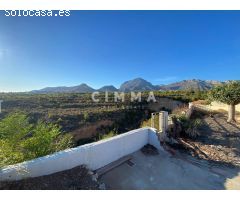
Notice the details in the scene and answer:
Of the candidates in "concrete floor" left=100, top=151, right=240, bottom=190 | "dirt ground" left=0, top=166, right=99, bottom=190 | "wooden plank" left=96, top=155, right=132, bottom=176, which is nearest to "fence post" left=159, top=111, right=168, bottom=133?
"concrete floor" left=100, top=151, right=240, bottom=190

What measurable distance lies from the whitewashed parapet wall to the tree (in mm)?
5595

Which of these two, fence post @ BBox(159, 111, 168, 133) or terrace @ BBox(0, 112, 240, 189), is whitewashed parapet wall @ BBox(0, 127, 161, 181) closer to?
terrace @ BBox(0, 112, 240, 189)

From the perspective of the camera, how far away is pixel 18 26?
523 centimetres

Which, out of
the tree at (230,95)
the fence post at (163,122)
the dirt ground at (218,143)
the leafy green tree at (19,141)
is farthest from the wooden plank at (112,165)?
the tree at (230,95)

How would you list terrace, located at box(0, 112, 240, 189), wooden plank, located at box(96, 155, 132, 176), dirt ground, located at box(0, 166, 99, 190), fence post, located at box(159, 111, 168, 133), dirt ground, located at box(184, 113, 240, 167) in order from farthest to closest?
fence post, located at box(159, 111, 168, 133) → dirt ground, located at box(184, 113, 240, 167) → wooden plank, located at box(96, 155, 132, 176) → terrace, located at box(0, 112, 240, 189) → dirt ground, located at box(0, 166, 99, 190)

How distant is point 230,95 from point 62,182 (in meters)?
8.35

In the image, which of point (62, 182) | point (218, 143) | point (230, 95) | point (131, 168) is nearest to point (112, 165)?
point (131, 168)

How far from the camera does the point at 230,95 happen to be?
9539mm

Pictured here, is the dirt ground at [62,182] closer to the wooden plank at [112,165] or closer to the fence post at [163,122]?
the wooden plank at [112,165]

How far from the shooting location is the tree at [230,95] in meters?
9.43

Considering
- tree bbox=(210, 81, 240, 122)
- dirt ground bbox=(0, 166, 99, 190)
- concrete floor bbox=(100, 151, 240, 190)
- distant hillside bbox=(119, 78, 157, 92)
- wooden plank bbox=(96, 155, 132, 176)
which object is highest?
distant hillside bbox=(119, 78, 157, 92)

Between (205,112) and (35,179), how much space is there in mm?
10500

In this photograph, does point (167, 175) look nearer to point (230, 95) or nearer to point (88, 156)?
point (88, 156)

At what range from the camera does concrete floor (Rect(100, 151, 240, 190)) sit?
3793 mm
